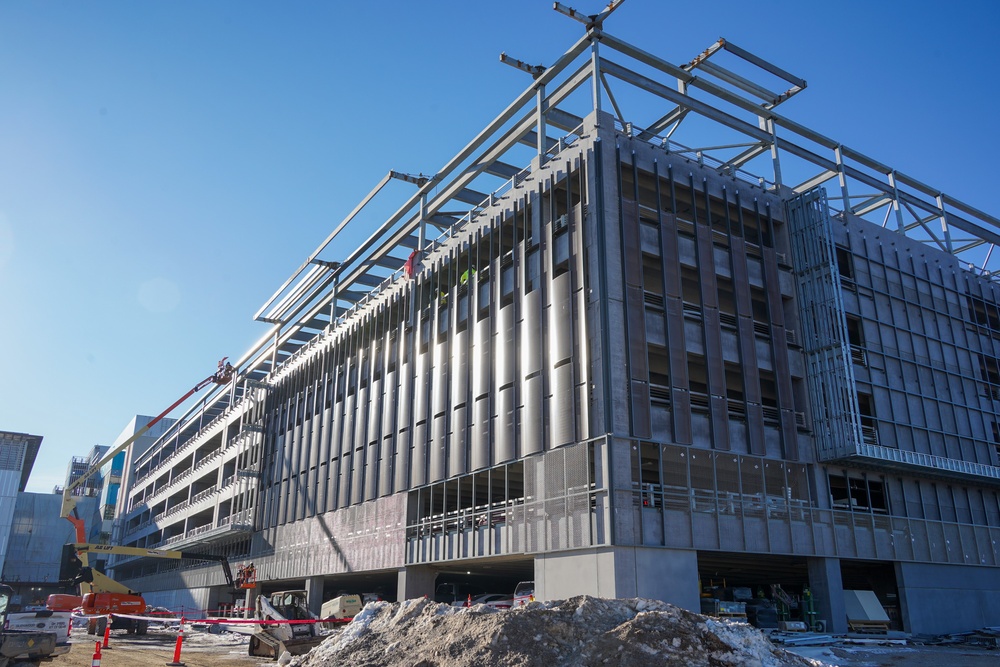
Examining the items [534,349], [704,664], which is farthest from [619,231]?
[704,664]

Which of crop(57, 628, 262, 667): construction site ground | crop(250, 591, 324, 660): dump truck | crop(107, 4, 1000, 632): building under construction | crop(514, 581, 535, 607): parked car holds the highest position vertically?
crop(107, 4, 1000, 632): building under construction

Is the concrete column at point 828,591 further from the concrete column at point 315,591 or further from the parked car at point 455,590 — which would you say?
the concrete column at point 315,591

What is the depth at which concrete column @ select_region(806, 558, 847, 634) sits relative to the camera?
2989cm

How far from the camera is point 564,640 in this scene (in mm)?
14828

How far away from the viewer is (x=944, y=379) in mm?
38062

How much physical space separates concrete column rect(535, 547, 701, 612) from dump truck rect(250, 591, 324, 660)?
28.6 feet

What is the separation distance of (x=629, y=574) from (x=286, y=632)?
440 inches

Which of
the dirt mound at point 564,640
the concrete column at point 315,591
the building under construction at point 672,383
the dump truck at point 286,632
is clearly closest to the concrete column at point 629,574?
the building under construction at point 672,383

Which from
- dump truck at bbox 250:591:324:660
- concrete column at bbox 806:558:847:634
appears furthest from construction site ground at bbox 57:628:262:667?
concrete column at bbox 806:558:847:634

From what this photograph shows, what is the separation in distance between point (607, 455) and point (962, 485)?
21.1 meters

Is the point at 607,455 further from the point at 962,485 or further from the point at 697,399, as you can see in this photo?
the point at 962,485

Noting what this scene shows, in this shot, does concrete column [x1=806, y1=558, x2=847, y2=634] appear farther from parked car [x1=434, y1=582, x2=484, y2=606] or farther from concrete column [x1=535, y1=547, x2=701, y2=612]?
parked car [x1=434, y1=582, x2=484, y2=606]

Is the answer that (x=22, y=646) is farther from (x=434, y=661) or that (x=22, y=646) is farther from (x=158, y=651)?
(x=158, y=651)

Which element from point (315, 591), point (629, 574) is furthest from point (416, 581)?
point (629, 574)
